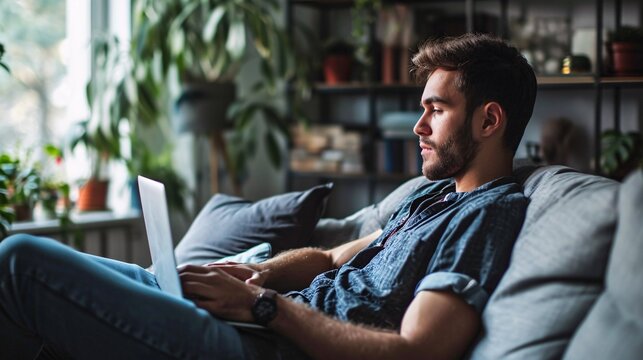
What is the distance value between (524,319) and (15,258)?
2.97 ft

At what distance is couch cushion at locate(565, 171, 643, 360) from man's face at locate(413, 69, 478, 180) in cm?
49

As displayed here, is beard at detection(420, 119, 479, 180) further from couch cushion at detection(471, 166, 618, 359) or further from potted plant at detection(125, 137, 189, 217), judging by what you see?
potted plant at detection(125, 137, 189, 217)

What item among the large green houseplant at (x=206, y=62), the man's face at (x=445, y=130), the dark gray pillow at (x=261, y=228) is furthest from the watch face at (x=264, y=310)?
the large green houseplant at (x=206, y=62)

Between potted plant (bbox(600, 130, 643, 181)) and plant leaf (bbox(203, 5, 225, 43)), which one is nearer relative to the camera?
potted plant (bbox(600, 130, 643, 181))

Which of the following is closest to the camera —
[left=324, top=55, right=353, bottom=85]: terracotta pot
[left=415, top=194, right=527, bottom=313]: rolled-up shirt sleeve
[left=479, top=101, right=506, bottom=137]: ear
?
[left=415, top=194, right=527, bottom=313]: rolled-up shirt sleeve

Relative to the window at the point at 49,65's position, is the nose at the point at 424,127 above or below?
below

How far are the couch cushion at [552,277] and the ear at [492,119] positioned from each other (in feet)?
0.89

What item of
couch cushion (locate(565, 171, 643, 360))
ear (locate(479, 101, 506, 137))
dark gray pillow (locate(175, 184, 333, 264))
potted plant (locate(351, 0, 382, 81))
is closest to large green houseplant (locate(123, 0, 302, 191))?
potted plant (locate(351, 0, 382, 81))

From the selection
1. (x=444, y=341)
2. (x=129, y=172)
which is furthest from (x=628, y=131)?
(x=444, y=341)

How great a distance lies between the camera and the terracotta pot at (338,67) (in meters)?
4.21

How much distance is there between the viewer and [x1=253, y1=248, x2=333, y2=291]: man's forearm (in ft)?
6.55

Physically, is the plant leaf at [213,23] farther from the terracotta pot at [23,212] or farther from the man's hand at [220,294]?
the man's hand at [220,294]

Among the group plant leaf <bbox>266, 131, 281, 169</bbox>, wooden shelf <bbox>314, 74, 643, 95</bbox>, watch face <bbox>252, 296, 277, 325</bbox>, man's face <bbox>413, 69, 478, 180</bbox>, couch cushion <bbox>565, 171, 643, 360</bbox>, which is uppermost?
wooden shelf <bbox>314, 74, 643, 95</bbox>

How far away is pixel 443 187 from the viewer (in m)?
1.96
